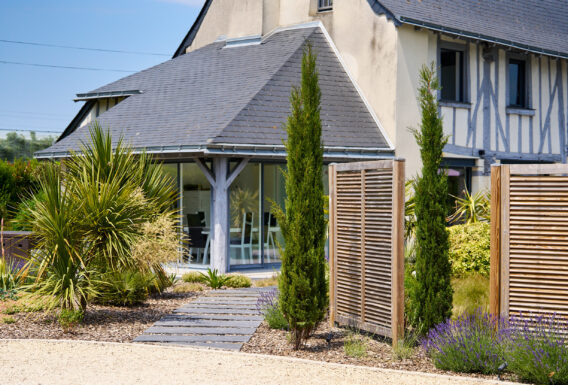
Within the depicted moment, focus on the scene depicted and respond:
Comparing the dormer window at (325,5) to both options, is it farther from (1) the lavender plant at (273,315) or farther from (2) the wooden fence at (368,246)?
(1) the lavender plant at (273,315)

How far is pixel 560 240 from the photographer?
7.05 meters

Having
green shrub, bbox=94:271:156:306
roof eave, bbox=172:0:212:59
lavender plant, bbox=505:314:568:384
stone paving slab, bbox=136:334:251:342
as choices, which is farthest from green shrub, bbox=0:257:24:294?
roof eave, bbox=172:0:212:59

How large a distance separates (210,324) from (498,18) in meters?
13.7

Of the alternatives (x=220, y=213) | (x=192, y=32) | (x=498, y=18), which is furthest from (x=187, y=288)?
(x=192, y=32)

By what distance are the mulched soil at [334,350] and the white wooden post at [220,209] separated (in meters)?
5.44

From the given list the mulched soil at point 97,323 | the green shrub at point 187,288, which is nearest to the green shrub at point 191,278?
the green shrub at point 187,288

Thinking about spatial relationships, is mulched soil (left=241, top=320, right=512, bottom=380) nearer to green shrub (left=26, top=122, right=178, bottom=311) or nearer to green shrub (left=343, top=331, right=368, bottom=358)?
green shrub (left=343, top=331, right=368, bottom=358)

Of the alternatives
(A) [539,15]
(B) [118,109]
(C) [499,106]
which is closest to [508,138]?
(C) [499,106]

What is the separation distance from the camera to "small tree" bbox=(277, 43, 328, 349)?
318 inches

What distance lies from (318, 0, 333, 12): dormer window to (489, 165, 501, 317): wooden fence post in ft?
39.1

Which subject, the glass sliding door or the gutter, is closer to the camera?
the glass sliding door

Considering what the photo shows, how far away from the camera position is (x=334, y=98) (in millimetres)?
17016

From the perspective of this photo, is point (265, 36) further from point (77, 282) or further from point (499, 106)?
point (77, 282)

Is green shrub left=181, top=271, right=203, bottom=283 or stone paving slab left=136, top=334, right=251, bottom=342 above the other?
green shrub left=181, top=271, right=203, bottom=283
